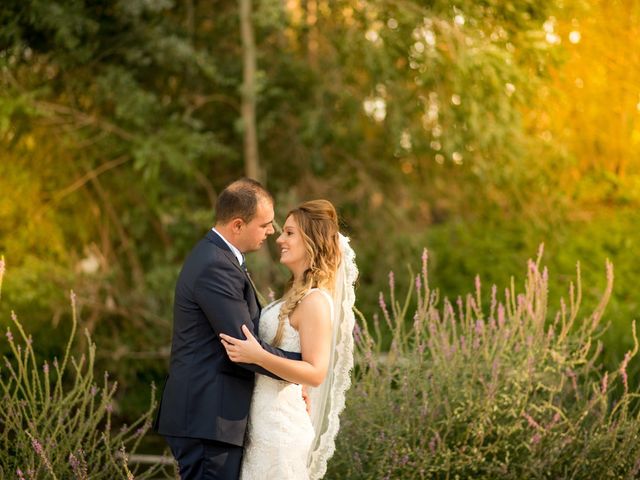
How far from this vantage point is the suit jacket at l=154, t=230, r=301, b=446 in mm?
3311

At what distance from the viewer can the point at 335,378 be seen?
3.78m

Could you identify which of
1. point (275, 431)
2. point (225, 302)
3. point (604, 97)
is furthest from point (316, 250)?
point (604, 97)

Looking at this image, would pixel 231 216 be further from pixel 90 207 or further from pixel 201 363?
pixel 90 207

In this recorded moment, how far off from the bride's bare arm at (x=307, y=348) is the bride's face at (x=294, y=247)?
16 centimetres

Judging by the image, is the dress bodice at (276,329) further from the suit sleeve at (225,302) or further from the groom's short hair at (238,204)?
the groom's short hair at (238,204)

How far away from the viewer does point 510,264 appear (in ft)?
32.1

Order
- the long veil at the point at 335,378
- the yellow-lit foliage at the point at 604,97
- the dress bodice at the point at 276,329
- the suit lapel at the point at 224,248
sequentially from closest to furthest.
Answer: the suit lapel at the point at 224,248 < the dress bodice at the point at 276,329 < the long veil at the point at 335,378 < the yellow-lit foliage at the point at 604,97

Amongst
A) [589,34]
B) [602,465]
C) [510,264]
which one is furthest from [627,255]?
[602,465]

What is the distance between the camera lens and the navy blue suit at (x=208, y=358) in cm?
331

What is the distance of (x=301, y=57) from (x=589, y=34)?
10.2 ft

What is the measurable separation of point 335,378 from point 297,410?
263mm

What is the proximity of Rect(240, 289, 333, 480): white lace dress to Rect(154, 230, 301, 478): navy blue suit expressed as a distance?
8cm

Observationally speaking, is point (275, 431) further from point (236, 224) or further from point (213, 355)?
point (236, 224)

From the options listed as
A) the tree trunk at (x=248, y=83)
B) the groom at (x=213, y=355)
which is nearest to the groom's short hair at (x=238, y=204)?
the groom at (x=213, y=355)
